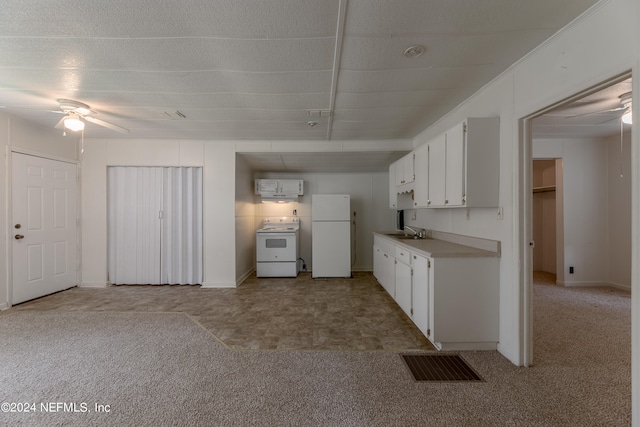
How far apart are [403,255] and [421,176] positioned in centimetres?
102

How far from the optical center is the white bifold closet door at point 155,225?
14.7 feet

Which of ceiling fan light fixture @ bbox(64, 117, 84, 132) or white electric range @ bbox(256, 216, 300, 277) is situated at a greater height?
ceiling fan light fixture @ bbox(64, 117, 84, 132)

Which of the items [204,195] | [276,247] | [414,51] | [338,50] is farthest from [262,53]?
[276,247]

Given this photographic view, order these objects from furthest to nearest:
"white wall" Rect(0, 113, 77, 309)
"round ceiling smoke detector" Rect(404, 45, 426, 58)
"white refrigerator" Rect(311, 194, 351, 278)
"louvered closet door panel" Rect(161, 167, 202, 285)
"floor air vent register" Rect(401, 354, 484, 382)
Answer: "white refrigerator" Rect(311, 194, 351, 278) < "louvered closet door panel" Rect(161, 167, 202, 285) < "white wall" Rect(0, 113, 77, 309) < "floor air vent register" Rect(401, 354, 484, 382) < "round ceiling smoke detector" Rect(404, 45, 426, 58)

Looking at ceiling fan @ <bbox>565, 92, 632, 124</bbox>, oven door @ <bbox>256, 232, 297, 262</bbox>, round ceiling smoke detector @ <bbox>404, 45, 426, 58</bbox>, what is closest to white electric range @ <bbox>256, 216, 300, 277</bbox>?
oven door @ <bbox>256, 232, 297, 262</bbox>

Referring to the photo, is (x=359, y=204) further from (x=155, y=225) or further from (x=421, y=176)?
(x=155, y=225)

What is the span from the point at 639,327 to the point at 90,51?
12.4 ft

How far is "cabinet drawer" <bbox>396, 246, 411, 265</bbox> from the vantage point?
117 inches

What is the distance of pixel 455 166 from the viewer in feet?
8.36

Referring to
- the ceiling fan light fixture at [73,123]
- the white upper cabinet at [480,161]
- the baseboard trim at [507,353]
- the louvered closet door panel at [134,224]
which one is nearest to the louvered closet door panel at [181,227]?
the louvered closet door panel at [134,224]

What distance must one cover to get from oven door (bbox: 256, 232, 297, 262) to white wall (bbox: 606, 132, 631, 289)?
5340 millimetres

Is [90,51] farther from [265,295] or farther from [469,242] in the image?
[469,242]

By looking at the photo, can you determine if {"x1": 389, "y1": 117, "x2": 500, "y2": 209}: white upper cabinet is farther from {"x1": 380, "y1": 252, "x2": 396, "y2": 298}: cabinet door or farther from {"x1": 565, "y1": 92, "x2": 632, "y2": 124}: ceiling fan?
{"x1": 565, "y1": 92, "x2": 632, "y2": 124}: ceiling fan

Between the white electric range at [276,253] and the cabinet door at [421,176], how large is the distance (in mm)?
2541
